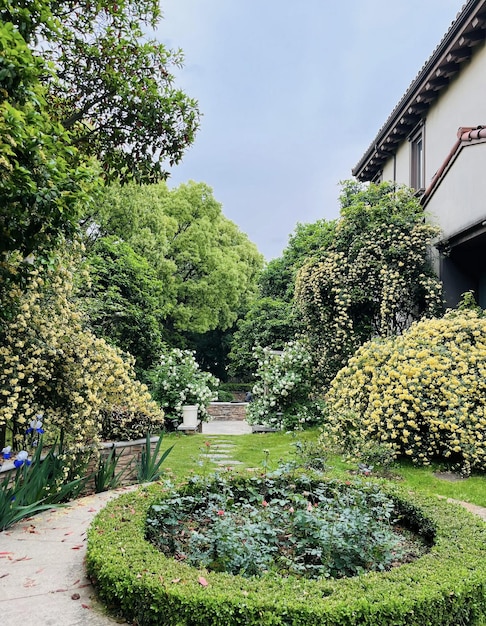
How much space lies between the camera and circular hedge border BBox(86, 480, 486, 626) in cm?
228

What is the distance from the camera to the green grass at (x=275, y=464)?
520cm

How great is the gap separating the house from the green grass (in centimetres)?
350

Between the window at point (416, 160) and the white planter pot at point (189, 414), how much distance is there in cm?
680

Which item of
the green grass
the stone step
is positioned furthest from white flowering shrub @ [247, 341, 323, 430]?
the stone step

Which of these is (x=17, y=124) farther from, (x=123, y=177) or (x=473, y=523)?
(x=473, y=523)

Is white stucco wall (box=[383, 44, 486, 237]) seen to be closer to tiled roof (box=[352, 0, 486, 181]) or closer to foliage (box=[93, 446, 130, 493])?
tiled roof (box=[352, 0, 486, 181])

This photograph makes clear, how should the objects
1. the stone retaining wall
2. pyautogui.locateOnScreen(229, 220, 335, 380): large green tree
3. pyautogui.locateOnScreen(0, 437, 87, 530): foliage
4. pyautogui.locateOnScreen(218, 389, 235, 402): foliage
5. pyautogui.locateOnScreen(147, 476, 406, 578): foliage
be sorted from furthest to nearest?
pyautogui.locateOnScreen(218, 389, 235, 402): foliage < pyautogui.locateOnScreen(229, 220, 335, 380): large green tree < the stone retaining wall < pyautogui.locateOnScreen(0, 437, 87, 530): foliage < pyautogui.locateOnScreen(147, 476, 406, 578): foliage

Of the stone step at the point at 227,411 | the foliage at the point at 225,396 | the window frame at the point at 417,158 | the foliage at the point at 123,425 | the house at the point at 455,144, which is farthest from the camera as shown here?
the foliage at the point at 225,396

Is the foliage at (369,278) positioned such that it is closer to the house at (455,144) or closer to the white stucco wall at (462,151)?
the house at (455,144)

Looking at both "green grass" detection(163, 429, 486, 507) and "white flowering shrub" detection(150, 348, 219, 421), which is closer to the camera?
"green grass" detection(163, 429, 486, 507)

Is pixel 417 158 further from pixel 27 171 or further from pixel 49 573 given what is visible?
pixel 49 573

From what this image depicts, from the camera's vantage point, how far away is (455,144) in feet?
24.8

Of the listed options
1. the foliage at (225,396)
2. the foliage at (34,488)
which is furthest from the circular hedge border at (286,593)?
the foliage at (225,396)

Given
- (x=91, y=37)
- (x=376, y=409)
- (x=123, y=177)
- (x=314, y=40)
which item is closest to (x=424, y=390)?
(x=376, y=409)
